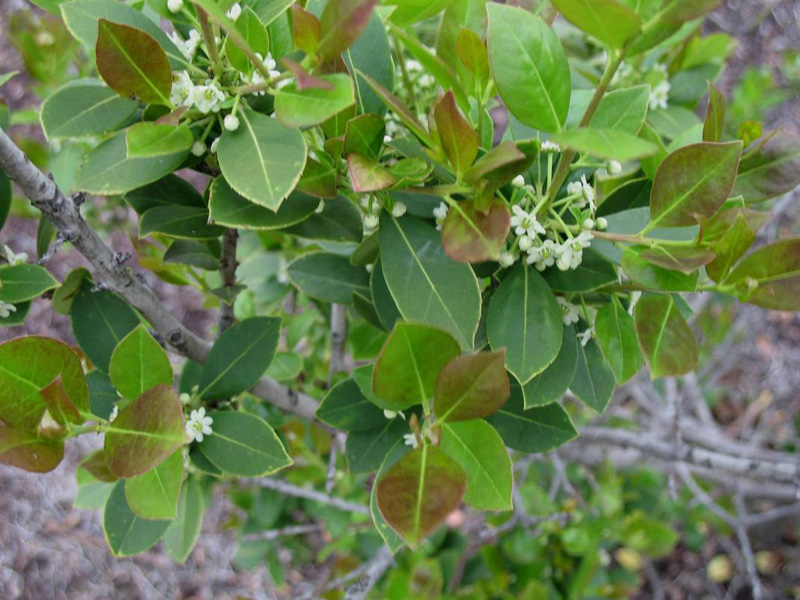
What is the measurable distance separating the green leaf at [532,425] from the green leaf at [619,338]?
0.42ft

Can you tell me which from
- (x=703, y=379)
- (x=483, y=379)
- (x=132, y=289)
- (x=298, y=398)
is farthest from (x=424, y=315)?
(x=703, y=379)

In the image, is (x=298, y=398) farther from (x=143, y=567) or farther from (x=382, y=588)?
(x=143, y=567)

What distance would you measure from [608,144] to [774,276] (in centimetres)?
28

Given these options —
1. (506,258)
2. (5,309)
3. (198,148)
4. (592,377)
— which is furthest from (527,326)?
(5,309)

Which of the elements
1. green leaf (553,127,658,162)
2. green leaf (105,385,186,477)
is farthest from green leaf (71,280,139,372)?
green leaf (553,127,658,162)

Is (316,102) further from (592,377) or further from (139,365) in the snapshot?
(592,377)

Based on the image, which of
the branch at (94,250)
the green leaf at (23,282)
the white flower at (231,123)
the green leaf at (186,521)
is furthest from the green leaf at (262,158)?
the green leaf at (186,521)

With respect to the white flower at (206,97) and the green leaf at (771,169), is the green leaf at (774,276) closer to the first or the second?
Result: the green leaf at (771,169)

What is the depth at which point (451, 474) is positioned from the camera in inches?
26.1

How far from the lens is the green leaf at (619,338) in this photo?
0.82 metres

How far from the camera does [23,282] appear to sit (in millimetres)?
867

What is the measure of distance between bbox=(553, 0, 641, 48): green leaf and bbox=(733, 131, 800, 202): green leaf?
30 cm

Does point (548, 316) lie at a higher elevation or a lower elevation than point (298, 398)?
→ higher

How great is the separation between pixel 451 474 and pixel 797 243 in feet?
1.39
